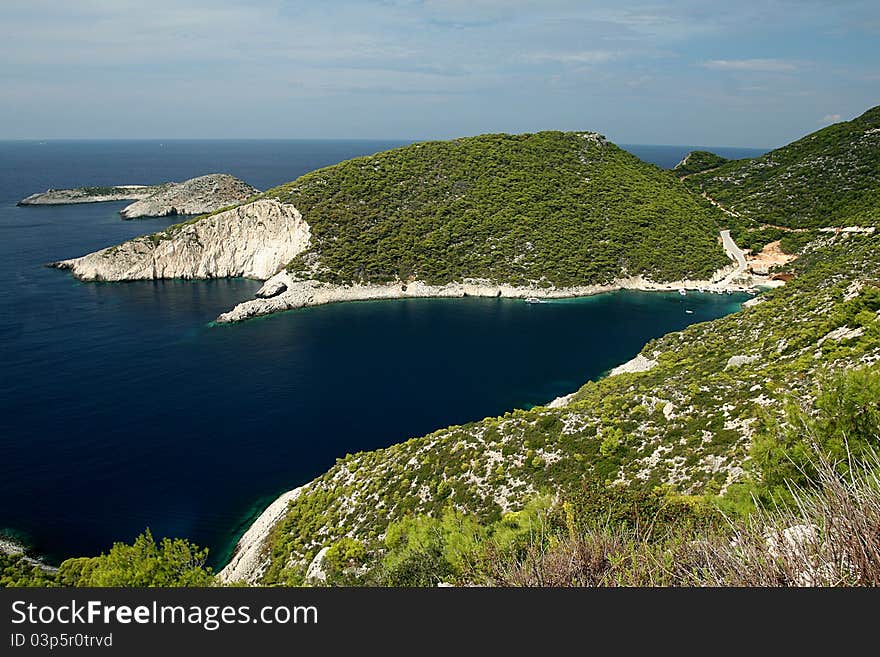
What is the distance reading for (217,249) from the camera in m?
110

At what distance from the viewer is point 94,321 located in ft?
264

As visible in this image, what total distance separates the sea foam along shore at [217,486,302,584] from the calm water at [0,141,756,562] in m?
1.44

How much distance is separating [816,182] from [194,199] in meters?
184

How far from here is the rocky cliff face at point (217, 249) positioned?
106 metres

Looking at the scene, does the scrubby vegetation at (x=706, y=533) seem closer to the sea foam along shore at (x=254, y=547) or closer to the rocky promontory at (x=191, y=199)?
the sea foam along shore at (x=254, y=547)

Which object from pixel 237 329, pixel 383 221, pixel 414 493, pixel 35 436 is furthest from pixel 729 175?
pixel 35 436

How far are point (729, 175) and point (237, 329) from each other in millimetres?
135813

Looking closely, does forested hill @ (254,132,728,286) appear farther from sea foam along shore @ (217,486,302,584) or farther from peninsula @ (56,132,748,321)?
sea foam along shore @ (217,486,302,584)

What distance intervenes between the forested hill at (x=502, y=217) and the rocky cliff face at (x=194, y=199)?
81239mm

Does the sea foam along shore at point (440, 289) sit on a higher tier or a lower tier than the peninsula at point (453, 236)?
lower

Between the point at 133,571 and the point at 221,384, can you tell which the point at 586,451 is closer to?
the point at 133,571

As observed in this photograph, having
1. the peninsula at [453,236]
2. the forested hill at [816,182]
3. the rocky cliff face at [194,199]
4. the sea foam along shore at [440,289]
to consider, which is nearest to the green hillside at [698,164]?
the forested hill at [816,182]

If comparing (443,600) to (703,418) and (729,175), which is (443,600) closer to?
(703,418)

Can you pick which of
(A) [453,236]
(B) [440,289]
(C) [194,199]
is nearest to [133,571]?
(B) [440,289]
